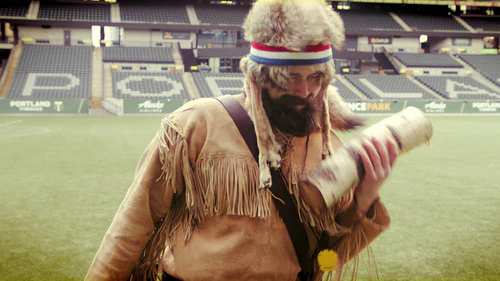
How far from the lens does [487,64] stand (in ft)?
132

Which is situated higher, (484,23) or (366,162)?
(484,23)

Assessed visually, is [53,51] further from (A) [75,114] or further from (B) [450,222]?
(B) [450,222]

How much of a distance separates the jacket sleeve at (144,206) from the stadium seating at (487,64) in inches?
1550

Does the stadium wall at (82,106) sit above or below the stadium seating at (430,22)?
below

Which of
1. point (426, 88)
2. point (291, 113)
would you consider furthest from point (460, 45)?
point (291, 113)

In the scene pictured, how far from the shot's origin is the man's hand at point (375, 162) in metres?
1.89

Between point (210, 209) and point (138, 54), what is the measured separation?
116 feet

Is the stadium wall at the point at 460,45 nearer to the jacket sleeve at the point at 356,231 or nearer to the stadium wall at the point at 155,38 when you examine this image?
the stadium wall at the point at 155,38

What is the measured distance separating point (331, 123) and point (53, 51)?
1414 inches

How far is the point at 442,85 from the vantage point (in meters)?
35.8

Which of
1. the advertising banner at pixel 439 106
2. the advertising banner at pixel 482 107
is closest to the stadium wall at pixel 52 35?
the advertising banner at pixel 439 106

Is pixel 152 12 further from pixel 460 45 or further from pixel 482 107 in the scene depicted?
pixel 460 45

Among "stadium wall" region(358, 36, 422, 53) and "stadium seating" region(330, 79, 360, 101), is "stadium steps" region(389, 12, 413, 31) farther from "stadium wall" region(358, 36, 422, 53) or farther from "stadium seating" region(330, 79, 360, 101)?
"stadium seating" region(330, 79, 360, 101)

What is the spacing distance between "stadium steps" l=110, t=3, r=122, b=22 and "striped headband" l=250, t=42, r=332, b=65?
37.0 m
